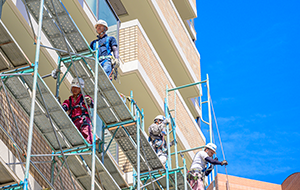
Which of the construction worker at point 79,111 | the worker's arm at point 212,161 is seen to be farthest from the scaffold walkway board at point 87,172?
the worker's arm at point 212,161

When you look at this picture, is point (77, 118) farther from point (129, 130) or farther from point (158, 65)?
point (158, 65)

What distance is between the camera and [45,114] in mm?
11461

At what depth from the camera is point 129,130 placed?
14602mm

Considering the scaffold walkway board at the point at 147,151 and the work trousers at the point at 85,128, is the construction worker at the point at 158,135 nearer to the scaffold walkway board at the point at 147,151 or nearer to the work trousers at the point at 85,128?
the scaffold walkway board at the point at 147,151

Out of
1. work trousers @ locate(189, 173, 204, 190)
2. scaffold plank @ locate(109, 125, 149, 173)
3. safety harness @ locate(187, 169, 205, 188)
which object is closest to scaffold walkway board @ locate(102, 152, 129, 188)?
scaffold plank @ locate(109, 125, 149, 173)

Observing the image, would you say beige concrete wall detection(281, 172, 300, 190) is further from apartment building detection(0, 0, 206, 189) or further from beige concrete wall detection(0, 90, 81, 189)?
beige concrete wall detection(0, 90, 81, 189)

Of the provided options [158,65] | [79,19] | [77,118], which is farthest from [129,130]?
[158,65]

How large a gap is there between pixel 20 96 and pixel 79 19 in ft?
23.0

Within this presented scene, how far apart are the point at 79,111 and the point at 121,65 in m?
8.00

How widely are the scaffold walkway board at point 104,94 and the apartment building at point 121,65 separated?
25.3 inches

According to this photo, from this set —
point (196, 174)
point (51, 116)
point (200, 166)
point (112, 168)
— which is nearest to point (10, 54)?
point (51, 116)

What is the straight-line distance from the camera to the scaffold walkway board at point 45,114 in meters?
11.2

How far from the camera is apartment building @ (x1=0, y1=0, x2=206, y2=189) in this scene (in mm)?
12023

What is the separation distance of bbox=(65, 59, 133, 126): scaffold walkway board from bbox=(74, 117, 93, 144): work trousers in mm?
1191
